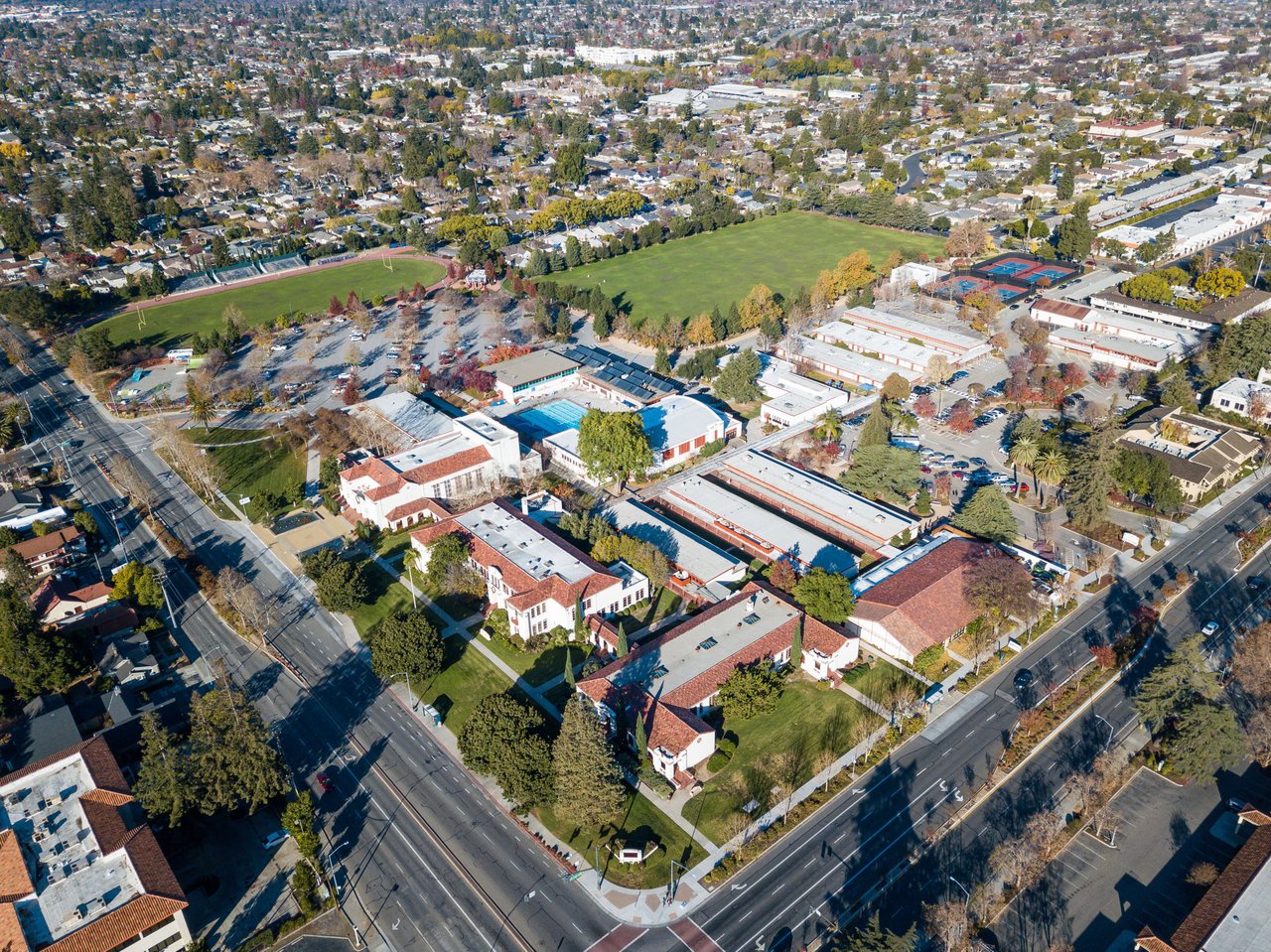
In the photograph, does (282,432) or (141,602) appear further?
(282,432)

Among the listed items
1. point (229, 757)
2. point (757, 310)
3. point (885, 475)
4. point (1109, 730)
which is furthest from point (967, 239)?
point (229, 757)

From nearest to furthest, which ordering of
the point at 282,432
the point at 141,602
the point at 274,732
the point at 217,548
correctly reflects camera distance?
the point at 274,732, the point at 141,602, the point at 217,548, the point at 282,432

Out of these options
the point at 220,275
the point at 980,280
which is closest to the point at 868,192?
the point at 980,280

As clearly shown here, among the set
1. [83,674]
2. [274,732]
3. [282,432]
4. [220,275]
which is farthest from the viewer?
[220,275]

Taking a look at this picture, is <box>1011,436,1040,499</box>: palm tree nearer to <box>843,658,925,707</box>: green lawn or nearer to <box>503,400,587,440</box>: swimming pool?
<box>843,658,925,707</box>: green lawn

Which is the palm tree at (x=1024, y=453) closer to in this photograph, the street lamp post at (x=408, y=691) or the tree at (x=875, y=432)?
the tree at (x=875, y=432)

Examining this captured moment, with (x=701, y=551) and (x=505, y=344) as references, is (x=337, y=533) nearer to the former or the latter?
(x=701, y=551)

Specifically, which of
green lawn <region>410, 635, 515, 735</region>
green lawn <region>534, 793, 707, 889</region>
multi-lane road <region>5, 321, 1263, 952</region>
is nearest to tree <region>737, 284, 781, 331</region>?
multi-lane road <region>5, 321, 1263, 952</region>
